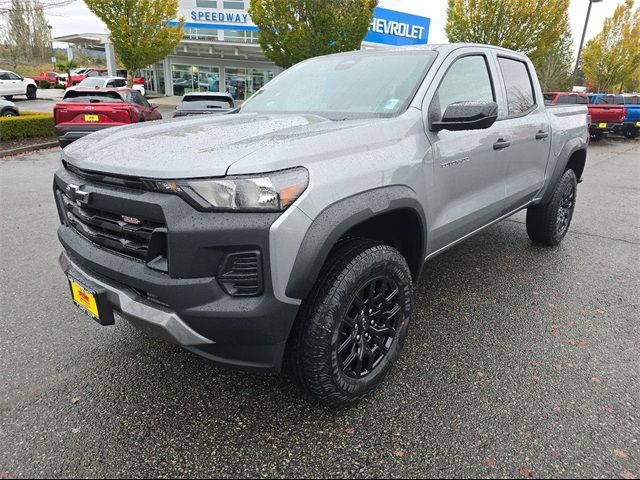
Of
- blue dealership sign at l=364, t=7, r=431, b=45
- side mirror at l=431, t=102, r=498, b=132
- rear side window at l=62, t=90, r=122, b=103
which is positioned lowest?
rear side window at l=62, t=90, r=122, b=103

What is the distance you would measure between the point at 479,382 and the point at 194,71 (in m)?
35.3

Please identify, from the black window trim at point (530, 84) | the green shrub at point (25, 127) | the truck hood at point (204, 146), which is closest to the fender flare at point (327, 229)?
the truck hood at point (204, 146)

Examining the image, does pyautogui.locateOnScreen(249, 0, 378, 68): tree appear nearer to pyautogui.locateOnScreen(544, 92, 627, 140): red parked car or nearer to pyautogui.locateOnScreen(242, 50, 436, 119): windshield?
pyautogui.locateOnScreen(544, 92, 627, 140): red parked car

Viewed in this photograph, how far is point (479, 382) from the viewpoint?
2.49m

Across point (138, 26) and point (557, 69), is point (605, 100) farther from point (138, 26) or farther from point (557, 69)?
point (557, 69)

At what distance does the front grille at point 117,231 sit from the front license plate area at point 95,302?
0.20 meters

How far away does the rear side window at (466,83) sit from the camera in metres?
2.79

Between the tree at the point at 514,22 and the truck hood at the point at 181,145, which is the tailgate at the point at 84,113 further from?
the tree at the point at 514,22

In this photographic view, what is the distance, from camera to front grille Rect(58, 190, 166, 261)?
1835mm

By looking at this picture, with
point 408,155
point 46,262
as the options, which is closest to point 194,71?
point 46,262

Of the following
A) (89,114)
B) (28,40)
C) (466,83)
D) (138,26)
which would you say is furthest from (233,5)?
(28,40)

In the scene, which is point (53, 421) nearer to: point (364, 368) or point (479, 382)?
point (364, 368)

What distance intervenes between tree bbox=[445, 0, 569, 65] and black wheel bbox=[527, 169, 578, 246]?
17.7 meters

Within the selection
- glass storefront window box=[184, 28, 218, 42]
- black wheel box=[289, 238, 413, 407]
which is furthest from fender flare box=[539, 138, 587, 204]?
glass storefront window box=[184, 28, 218, 42]
